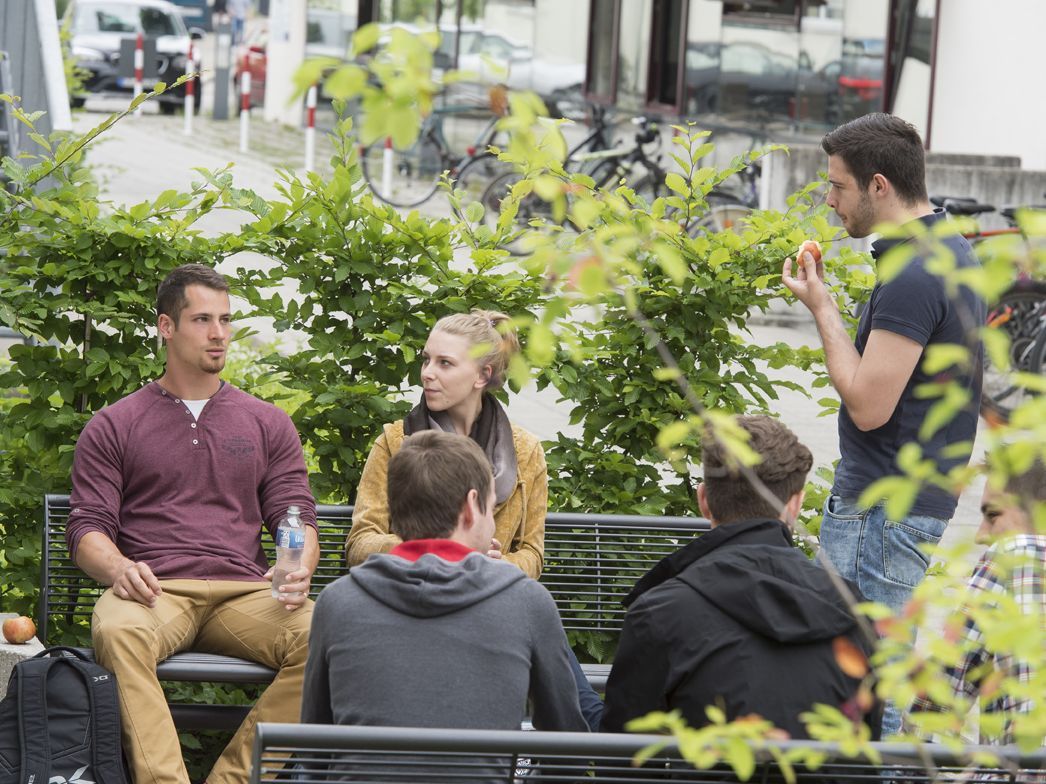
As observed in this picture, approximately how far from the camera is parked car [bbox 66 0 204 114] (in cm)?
2923

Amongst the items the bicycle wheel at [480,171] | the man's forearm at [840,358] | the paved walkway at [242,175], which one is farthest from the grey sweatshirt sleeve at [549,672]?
the bicycle wheel at [480,171]

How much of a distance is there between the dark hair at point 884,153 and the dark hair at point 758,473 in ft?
2.69

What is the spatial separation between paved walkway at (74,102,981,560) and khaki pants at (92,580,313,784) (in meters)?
1.70

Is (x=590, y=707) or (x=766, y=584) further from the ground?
(x=766, y=584)

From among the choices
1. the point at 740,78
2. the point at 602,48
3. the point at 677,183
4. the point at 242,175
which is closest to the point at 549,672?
the point at 677,183

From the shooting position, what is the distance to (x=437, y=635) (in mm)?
3211

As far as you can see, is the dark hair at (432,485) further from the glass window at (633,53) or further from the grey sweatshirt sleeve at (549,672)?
the glass window at (633,53)

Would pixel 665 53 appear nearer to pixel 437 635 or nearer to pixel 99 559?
pixel 99 559

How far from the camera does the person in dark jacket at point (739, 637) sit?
3.16m

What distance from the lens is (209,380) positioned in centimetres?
485

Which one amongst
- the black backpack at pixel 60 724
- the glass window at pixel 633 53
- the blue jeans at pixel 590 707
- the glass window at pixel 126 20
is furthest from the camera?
the glass window at pixel 126 20

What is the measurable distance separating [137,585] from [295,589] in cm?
44

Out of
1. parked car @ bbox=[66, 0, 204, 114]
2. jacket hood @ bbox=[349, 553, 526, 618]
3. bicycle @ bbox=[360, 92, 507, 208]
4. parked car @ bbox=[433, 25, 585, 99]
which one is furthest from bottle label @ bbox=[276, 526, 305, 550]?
parked car @ bbox=[66, 0, 204, 114]

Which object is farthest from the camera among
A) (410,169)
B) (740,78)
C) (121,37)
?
(121,37)
